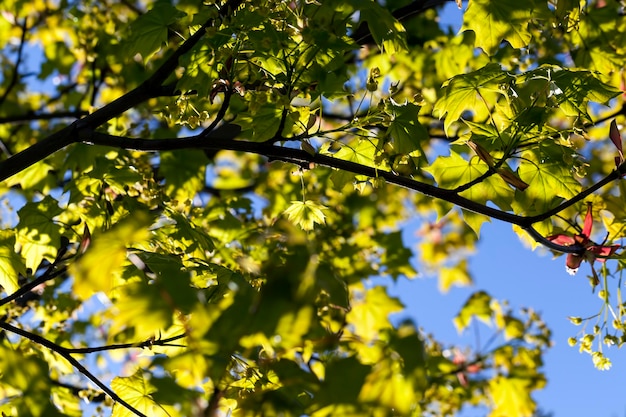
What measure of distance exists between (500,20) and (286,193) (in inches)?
Result: 90.0

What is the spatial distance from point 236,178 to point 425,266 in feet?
8.00

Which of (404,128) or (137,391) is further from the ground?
(404,128)

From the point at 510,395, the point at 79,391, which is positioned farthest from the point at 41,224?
the point at 510,395

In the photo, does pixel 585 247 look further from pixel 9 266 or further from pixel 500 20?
pixel 9 266

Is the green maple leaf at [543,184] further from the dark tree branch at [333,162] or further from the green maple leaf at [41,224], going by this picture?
the green maple leaf at [41,224]

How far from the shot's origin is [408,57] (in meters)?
3.99

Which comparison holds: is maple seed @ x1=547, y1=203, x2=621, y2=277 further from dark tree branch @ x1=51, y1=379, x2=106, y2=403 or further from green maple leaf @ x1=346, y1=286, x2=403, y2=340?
dark tree branch @ x1=51, y1=379, x2=106, y2=403

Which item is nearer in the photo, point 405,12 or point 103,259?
point 103,259

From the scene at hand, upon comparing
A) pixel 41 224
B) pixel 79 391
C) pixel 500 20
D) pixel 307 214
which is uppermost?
pixel 500 20

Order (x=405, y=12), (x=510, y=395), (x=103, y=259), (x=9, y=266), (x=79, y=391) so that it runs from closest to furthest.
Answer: (x=103, y=259)
(x=9, y=266)
(x=405, y=12)
(x=79, y=391)
(x=510, y=395)

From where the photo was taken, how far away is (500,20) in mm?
2320

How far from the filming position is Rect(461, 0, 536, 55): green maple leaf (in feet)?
7.47

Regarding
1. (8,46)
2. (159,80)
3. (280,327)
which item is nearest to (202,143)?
(159,80)

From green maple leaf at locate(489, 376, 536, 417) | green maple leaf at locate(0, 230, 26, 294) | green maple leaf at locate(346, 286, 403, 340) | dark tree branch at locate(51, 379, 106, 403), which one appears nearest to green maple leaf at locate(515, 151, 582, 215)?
green maple leaf at locate(0, 230, 26, 294)
